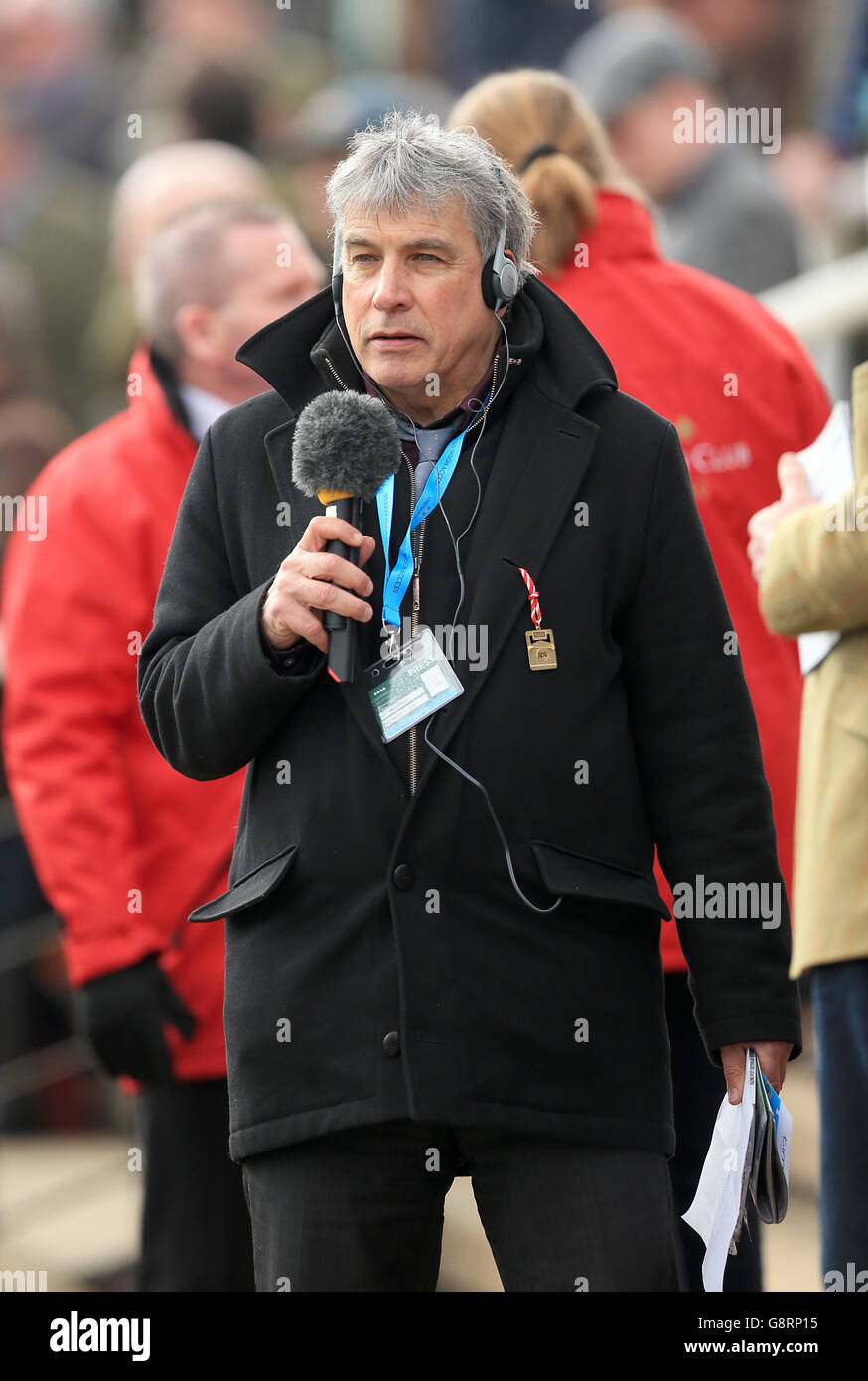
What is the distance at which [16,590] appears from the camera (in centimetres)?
429

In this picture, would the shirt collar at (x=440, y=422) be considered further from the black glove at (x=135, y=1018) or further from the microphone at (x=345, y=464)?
the black glove at (x=135, y=1018)

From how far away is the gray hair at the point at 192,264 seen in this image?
4.28 metres

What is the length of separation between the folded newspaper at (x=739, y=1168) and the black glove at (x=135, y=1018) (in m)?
1.45

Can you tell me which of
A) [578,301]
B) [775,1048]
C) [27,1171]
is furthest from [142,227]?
[775,1048]

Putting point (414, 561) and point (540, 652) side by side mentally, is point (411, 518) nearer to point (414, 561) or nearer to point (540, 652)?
point (414, 561)

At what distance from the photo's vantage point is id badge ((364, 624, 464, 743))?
2588mm

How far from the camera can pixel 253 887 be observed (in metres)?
2.66

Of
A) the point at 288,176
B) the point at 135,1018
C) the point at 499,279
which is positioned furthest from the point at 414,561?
the point at 288,176

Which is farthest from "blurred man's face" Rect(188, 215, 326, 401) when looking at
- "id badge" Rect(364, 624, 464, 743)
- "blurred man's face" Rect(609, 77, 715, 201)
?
"blurred man's face" Rect(609, 77, 715, 201)

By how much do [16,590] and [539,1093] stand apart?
2.11 metres

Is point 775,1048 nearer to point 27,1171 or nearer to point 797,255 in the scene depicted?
point 27,1171

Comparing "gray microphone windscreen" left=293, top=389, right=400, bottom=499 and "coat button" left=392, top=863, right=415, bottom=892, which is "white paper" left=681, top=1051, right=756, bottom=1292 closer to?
"coat button" left=392, top=863, right=415, bottom=892

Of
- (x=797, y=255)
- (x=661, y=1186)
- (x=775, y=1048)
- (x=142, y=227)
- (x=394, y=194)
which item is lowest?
(x=661, y=1186)

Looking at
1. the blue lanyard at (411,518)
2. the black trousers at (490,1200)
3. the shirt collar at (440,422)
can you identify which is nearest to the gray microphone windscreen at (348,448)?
the blue lanyard at (411,518)
